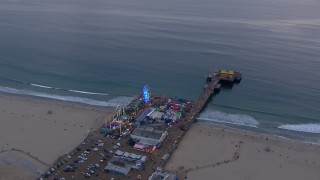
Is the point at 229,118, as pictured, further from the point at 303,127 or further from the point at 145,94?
the point at 145,94

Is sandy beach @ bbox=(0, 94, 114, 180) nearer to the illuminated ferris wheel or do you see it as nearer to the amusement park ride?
the amusement park ride

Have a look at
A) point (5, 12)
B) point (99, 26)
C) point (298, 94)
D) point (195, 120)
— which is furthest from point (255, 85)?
point (5, 12)

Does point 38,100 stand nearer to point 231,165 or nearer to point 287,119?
point 231,165

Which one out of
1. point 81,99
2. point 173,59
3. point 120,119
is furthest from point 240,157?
point 173,59

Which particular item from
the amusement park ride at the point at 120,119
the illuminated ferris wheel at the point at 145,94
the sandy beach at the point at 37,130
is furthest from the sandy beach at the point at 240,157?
the sandy beach at the point at 37,130

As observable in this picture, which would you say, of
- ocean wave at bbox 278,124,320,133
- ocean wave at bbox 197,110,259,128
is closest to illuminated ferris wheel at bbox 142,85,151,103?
ocean wave at bbox 197,110,259,128

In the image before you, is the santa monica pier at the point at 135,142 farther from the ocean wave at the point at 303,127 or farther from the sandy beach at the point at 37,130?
the ocean wave at the point at 303,127
